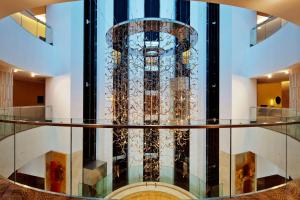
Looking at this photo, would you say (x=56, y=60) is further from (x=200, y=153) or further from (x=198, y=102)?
(x=200, y=153)

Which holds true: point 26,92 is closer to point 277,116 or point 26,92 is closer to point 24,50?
point 24,50

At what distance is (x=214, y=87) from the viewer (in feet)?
33.2

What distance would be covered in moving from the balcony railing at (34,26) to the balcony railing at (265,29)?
8.51 m

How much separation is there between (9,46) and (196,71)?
7.19 meters

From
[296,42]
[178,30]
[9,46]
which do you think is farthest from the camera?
[9,46]

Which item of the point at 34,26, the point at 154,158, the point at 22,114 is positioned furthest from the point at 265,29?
the point at 22,114

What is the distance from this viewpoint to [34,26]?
8.93 m

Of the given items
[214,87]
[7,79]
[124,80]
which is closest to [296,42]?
[214,87]

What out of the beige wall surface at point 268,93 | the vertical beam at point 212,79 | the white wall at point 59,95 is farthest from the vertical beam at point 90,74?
the beige wall surface at point 268,93

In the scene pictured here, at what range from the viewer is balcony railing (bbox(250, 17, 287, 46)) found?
8050 mm

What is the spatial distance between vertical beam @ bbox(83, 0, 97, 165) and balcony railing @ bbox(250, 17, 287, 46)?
681 cm

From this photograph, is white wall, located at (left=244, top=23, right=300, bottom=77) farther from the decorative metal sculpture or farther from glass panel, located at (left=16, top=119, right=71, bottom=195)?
glass panel, located at (left=16, top=119, right=71, bottom=195)

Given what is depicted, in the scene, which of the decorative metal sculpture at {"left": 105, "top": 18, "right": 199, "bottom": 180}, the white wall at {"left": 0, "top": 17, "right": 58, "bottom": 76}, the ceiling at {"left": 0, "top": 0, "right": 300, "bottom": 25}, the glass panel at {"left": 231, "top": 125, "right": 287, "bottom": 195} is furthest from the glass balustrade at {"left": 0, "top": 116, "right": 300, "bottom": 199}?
the ceiling at {"left": 0, "top": 0, "right": 300, "bottom": 25}

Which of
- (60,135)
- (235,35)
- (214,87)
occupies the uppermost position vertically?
(235,35)
